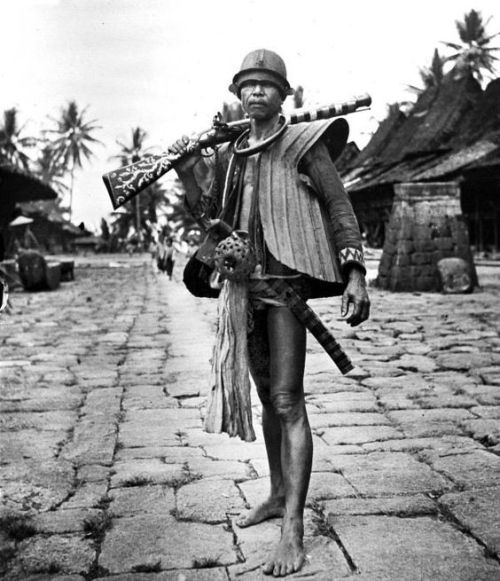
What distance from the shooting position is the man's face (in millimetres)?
3262

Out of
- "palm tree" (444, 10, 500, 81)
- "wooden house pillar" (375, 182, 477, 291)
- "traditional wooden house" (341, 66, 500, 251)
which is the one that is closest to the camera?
"wooden house pillar" (375, 182, 477, 291)

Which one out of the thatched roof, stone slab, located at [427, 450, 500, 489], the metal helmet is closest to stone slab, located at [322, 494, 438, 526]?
stone slab, located at [427, 450, 500, 489]

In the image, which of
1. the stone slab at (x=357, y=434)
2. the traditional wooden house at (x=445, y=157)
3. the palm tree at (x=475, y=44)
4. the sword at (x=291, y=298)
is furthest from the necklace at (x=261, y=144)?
the palm tree at (x=475, y=44)

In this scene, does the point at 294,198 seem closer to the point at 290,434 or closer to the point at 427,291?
the point at 290,434

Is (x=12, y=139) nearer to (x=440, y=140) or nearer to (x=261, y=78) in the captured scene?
(x=440, y=140)

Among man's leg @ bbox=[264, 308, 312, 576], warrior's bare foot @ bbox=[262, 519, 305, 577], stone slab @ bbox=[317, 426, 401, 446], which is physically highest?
man's leg @ bbox=[264, 308, 312, 576]

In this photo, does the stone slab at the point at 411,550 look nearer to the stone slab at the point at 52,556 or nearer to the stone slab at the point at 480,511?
the stone slab at the point at 480,511

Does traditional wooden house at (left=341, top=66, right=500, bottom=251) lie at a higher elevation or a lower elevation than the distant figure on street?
higher

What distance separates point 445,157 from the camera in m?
26.3

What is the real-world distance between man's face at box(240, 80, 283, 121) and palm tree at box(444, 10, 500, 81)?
4231 cm

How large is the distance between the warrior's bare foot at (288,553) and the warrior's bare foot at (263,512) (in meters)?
0.33

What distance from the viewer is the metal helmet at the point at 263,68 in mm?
3230

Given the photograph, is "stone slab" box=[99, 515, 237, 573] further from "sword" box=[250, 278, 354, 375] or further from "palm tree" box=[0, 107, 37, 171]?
"palm tree" box=[0, 107, 37, 171]

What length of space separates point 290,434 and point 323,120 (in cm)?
126
